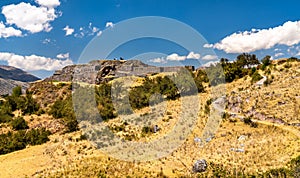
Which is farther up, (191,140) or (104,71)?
(104,71)

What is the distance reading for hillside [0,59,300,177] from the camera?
2270 centimetres

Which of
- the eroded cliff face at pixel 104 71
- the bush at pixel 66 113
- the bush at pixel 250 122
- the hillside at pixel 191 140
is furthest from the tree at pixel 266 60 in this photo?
the bush at pixel 66 113

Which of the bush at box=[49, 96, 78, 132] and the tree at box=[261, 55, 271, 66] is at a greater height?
the tree at box=[261, 55, 271, 66]

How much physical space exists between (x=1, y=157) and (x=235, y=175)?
3088 cm

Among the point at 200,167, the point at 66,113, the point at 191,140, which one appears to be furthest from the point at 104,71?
the point at 200,167

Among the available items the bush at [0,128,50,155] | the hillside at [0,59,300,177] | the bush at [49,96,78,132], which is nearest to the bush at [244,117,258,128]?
the hillside at [0,59,300,177]

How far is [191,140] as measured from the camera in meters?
30.5

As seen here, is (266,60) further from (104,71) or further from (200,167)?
(200,167)

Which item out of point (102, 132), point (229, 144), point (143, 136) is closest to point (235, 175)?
point (229, 144)

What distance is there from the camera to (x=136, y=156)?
1082 inches

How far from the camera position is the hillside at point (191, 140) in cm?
2270

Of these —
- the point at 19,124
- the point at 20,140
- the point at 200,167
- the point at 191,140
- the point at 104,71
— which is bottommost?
the point at 20,140

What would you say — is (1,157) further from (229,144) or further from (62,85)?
(62,85)

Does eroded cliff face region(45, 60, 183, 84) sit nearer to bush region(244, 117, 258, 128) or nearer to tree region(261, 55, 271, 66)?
tree region(261, 55, 271, 66)
